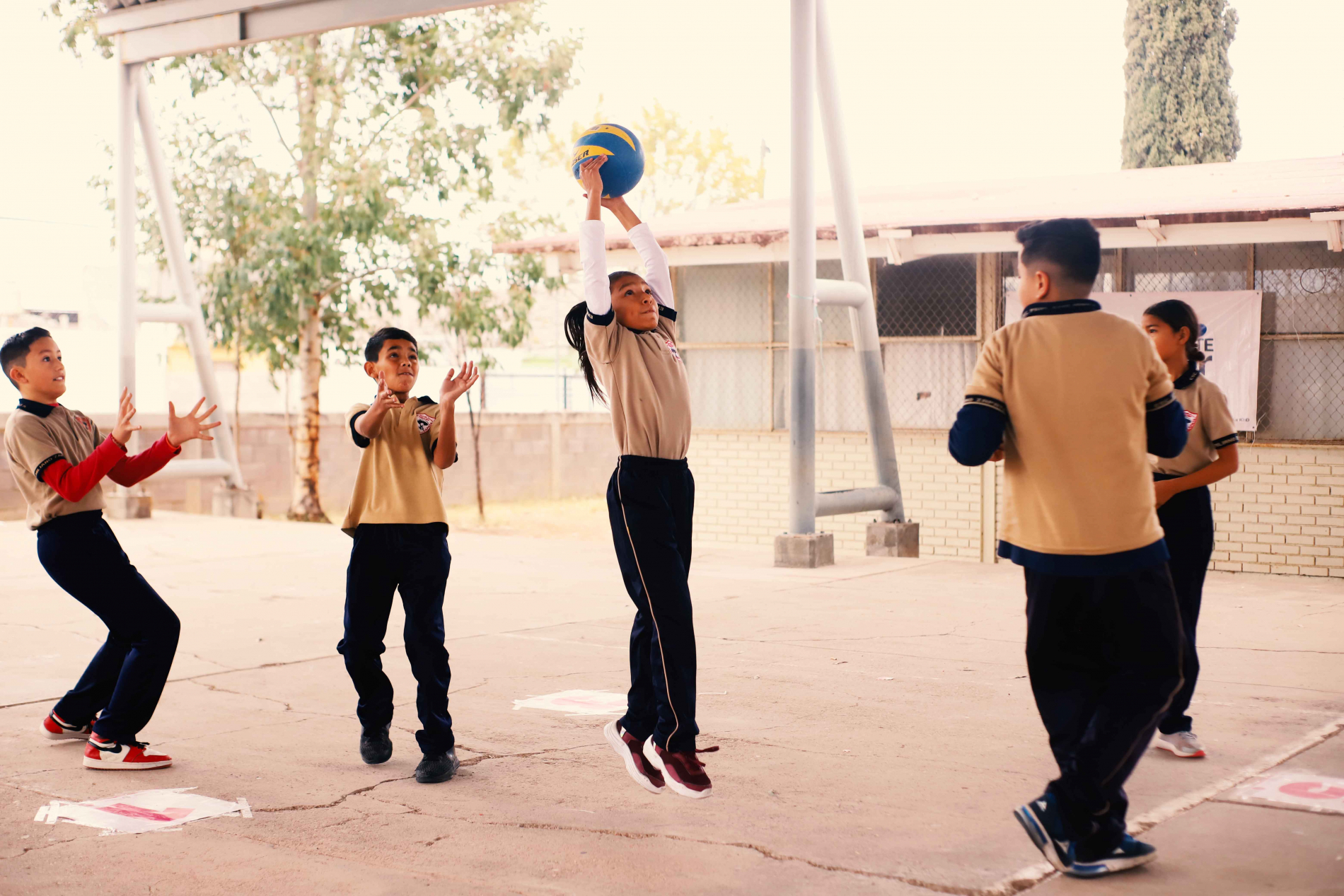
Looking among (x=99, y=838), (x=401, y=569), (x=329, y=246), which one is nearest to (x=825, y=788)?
(x=401, y=569)

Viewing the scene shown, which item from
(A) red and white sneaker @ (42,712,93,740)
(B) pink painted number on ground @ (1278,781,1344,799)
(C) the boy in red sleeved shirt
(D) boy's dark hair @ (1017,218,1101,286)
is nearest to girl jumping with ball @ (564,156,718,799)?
(D) boy's dark hair @ (1017,218,1101,286)

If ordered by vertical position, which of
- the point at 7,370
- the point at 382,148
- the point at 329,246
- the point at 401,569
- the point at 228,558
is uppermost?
the point at 382,148

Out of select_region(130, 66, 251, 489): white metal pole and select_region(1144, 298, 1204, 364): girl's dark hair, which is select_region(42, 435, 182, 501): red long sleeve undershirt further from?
select_region(130, 66, 251, 489): white metal pole

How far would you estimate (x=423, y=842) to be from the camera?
400 cm

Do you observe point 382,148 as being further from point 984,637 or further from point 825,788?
point 825,788

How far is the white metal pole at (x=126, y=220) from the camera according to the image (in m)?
14.3

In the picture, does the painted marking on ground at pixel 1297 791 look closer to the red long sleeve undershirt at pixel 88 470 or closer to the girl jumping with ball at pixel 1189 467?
the girl jumping with ball at pixel 1189 467

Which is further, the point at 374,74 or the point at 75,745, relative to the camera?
the point at 374,74

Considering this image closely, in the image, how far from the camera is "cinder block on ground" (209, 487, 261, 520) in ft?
53.4

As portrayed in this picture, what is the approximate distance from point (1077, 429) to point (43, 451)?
11.5ft

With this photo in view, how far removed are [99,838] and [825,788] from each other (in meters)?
2.29

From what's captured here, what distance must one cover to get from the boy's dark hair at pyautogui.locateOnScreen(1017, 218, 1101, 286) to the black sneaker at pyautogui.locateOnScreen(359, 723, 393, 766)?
2838mm

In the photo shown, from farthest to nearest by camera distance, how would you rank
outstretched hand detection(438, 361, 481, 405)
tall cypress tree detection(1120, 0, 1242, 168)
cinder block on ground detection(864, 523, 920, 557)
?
tall cypress tree detection(1120, 0, 1242, 168), cinder block on ground detection(864, 523, 920, 557), outstretched hand detection(438, 361, 481, 405)

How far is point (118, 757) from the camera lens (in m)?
4.88
